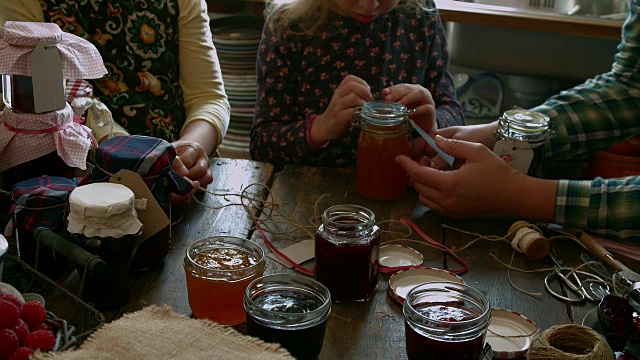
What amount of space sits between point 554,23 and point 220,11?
Result: 4.52ft

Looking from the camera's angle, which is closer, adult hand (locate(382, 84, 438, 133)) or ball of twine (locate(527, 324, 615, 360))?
ball of twine (locate(527, 324, 615, 360))

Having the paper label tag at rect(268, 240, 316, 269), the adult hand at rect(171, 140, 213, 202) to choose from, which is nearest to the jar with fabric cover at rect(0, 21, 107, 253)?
the adult hand at rect(171, 140, 213, 202)

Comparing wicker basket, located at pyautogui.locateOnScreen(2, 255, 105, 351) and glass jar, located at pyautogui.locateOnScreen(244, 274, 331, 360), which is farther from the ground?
glass jar, located at pyautogui.locateOnScreen(244, 274, 331, 360)

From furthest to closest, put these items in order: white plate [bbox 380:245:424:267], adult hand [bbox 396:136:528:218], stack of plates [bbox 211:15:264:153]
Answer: stack of plates [bbox 211:15:264:153]
adult hand [bbox 396:136:528:218]
white plate [bbox 380:245:424:267]

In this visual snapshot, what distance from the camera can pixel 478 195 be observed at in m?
1.37

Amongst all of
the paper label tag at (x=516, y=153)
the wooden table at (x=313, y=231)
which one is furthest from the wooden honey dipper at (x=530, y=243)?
the paper label tag at (x=516, y=153)

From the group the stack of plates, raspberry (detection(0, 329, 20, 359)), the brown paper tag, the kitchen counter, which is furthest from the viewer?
the stack of plates

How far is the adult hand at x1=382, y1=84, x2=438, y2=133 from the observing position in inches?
61.2

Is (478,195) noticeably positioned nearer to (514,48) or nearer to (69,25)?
(69,25)

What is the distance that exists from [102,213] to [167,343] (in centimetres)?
22

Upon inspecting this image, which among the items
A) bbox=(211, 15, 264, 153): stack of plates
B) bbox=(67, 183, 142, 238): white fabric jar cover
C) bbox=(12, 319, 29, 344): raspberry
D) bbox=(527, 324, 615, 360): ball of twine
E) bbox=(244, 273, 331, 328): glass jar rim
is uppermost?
bbox=(67, 183, 142, 238): white fabric jar cover

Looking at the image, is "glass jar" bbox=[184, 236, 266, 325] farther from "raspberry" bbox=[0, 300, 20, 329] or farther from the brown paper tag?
"raspberry" bbox=[0, 300, 20, 329]

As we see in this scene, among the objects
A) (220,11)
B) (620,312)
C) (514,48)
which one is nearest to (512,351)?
(620,312)

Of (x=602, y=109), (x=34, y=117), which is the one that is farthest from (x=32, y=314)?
(x=602, y=109)
